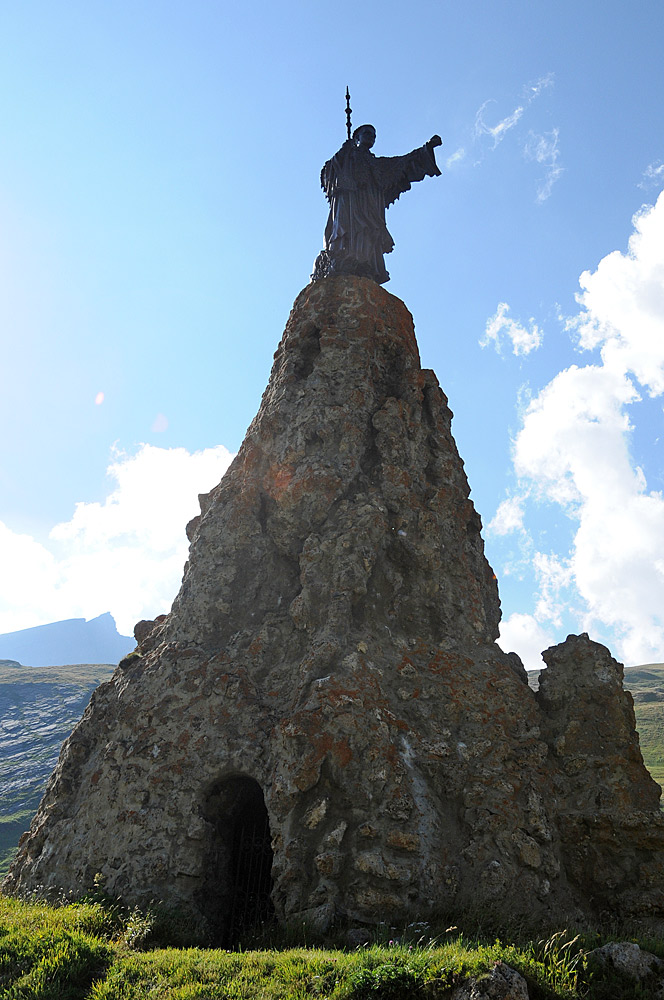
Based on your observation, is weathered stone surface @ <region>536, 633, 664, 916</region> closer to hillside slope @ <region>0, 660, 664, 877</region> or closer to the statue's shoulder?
the statue's shoulder

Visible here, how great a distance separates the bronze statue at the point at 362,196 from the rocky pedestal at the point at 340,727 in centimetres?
376

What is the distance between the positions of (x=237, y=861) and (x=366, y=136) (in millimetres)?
19090

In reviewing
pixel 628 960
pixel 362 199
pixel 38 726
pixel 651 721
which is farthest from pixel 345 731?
pixel 38 726

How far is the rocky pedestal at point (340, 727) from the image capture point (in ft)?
32.2

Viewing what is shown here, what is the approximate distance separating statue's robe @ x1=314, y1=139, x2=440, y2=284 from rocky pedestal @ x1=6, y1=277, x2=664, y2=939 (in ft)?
12.6

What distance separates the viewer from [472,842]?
9992 millimetres

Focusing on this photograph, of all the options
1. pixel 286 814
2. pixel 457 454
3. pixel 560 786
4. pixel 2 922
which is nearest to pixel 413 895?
pixel 286 814

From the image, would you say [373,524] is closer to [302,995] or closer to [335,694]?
[335,694]

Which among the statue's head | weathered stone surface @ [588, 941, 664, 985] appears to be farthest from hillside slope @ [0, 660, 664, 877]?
the statue's head

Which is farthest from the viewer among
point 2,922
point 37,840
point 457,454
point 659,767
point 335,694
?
point 659,767

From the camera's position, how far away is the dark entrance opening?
34.6ft

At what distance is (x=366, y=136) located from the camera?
62.9ft

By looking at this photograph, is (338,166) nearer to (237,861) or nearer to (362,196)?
(362,196)

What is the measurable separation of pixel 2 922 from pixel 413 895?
5768 millimetres
